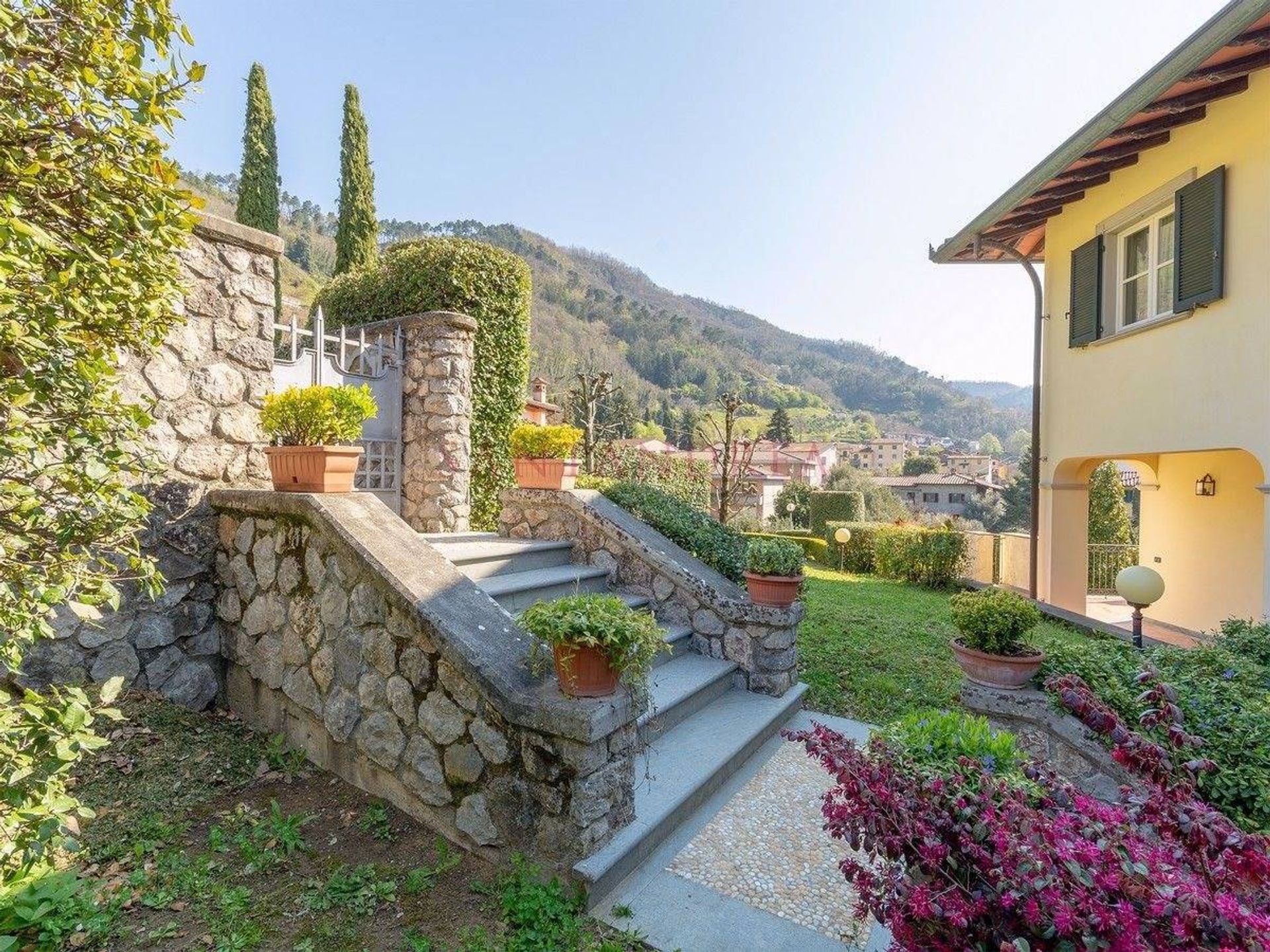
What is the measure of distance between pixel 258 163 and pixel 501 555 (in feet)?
53.2

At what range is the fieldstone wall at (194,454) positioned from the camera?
3186 millimetres

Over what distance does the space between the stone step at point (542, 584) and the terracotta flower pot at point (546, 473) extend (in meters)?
0.78

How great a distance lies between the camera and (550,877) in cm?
234

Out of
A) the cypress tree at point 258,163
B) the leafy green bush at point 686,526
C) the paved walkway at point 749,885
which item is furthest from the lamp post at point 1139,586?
the cypress tree at point 258,163

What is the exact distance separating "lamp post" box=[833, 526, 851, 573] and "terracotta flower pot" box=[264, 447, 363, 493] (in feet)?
37.9

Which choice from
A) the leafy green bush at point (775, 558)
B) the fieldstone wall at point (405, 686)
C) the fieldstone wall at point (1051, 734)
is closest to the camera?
the fieldstone wall at point (405, 686)

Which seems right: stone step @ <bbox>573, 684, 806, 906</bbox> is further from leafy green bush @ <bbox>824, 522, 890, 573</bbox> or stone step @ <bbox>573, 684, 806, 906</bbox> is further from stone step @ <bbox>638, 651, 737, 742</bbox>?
leafy green bush @ <bbox>824, 522, 890, 573</bbox>

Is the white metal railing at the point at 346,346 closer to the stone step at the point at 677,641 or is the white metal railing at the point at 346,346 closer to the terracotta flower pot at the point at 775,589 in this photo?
the stone step at the point at 677,641

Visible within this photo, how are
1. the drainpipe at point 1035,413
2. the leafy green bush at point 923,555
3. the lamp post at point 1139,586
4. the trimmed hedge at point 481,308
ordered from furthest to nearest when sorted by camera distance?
the leafy green bush at point 923,555 < the drainpipe at point 1035,413 < the trimmed hedge at point 481,308 < the lamp post at point 1139,586

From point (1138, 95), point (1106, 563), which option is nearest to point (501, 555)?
point (1138, 95)

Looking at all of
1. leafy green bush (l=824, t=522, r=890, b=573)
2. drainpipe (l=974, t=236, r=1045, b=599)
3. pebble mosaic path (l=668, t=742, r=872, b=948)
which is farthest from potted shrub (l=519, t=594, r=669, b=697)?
leafy green bush (l=824, t=522, r=890, b=573)

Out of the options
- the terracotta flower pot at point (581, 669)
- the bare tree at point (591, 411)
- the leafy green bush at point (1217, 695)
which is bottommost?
the leafy green bush at point (1217, 695)

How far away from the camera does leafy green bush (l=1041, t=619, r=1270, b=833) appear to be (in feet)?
7.84

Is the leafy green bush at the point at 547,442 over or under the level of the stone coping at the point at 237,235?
under
